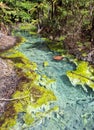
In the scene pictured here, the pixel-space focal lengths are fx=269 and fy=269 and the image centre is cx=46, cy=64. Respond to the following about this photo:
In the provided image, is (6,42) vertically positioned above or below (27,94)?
below

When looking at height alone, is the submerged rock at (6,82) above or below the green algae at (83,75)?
above

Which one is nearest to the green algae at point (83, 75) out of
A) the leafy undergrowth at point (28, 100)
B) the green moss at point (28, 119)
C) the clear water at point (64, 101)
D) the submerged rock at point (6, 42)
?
the clear water at point (64, 101)

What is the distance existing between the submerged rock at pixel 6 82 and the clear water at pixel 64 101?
827 mm

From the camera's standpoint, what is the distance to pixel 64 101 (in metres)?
6.40

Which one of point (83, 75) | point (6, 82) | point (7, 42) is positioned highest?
point (6, 82)

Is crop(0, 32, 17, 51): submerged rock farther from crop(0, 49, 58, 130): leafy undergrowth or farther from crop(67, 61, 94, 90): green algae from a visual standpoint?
crop(67, 61, 94, 90): green algae

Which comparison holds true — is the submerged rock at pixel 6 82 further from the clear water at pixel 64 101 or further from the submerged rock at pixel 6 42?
Answer: the submerged rock at pixel 6 42

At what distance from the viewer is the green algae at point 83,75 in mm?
7156

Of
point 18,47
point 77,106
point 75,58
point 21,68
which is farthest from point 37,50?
point 77,106

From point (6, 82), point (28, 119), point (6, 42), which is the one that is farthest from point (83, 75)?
point (6, 42)

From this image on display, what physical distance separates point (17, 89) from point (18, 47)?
356 cm

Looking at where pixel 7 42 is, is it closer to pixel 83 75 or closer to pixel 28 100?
pixel 83 75

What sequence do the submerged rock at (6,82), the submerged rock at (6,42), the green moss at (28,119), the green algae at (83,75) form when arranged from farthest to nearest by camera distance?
the submerged rock at (6,42) → the green algae at (83,75) → the submerged rock at (6,82) → the green moss at (28,119)

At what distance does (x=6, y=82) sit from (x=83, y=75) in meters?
2.26
